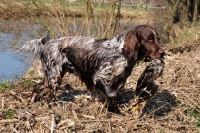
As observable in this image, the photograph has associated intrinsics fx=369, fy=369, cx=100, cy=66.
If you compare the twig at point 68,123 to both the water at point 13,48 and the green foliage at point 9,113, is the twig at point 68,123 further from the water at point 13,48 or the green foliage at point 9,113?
the water at point 13,48

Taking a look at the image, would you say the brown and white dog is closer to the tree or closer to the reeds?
the reeds

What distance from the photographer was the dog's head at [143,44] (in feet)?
17.6

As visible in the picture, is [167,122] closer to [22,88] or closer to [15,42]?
[22,88]

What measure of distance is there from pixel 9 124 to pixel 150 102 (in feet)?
8.55

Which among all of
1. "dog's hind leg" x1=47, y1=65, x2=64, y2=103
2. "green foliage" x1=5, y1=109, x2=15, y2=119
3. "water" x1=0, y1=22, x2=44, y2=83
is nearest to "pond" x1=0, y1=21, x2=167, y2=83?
"water" x1=0, y1=22, x2=44, y2=83

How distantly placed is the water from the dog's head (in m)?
4.80

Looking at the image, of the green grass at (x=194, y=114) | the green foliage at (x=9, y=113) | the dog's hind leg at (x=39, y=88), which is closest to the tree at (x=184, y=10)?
the green grass at (x=194, y=114)

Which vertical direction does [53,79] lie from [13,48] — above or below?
above

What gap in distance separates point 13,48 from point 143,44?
865cm

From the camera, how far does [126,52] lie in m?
5.62

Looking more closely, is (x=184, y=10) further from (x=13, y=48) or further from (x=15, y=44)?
(x=13, y=48)

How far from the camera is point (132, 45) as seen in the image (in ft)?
18.1

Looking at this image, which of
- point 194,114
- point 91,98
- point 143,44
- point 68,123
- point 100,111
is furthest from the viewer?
point 91,98

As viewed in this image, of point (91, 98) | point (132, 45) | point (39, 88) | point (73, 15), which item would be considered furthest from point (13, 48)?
point (132, 45)
